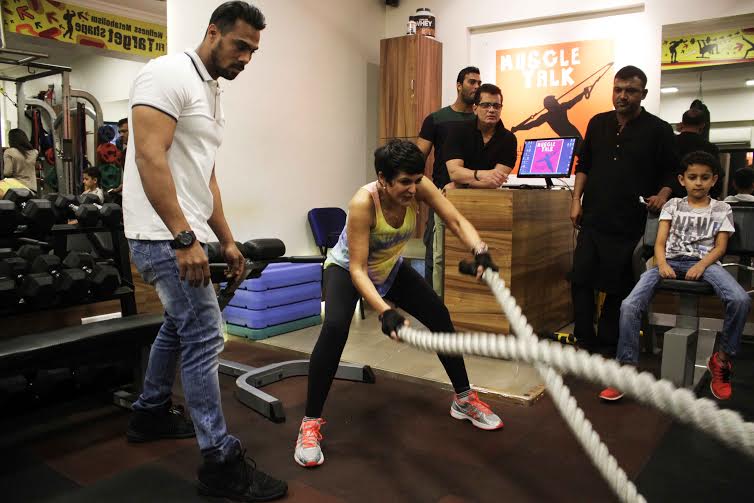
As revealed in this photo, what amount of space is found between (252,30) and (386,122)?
3768mm

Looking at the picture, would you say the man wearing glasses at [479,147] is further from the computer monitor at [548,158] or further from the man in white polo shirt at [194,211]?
the man in white polo shirt at [194,211]

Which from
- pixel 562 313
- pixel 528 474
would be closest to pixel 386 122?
pixel 562 313

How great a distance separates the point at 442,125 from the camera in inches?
159

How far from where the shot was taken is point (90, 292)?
2.72 metres

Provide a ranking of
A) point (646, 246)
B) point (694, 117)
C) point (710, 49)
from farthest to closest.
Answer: point (710, 49) < point (694, 117) < point (646, 246)

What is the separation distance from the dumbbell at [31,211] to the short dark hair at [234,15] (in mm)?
1320

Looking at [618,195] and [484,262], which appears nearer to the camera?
[484,262]

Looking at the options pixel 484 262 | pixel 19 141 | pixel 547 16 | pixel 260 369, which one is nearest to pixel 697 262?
pixel 484 262

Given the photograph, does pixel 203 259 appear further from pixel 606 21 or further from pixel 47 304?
pixel 606 21

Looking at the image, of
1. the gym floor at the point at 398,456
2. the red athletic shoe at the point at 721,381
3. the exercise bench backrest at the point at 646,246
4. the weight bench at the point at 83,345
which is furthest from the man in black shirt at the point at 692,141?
the weight bench at the point at 83,345

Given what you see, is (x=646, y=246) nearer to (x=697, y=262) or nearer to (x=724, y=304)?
(x=697, y=262)

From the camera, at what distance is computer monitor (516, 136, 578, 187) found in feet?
13.1

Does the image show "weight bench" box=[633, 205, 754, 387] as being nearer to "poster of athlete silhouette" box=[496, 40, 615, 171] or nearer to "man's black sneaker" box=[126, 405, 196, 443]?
"poster of athlete silhouette" box=[496, 40, 615, 171]

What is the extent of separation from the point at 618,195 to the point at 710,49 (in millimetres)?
4368
